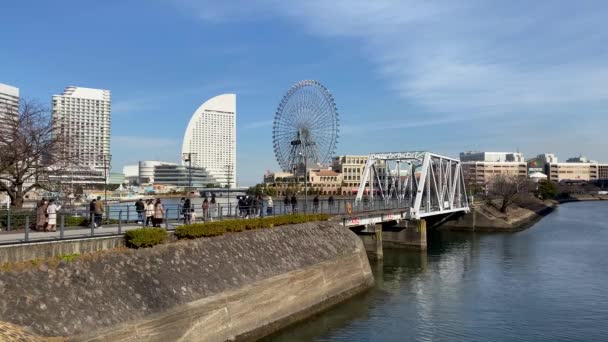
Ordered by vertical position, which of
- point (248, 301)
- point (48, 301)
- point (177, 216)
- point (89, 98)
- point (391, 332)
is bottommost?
point (391, 332)

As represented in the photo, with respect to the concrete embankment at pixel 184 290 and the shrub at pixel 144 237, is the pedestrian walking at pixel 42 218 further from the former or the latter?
the concrete embankment at pixel 184 290

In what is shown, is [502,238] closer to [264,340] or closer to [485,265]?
[485,265]

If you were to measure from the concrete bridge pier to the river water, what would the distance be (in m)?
2.14

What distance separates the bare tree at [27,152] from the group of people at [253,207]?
12477mm

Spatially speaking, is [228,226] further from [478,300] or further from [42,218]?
[478,300]

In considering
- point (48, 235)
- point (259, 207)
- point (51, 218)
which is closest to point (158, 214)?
point (51, 218)

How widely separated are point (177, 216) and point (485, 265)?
31864 millimetres

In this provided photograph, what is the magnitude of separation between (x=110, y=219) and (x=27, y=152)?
6109 mm

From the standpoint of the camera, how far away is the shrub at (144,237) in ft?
74.0

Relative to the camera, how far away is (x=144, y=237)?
22.8m

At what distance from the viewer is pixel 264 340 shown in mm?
24453

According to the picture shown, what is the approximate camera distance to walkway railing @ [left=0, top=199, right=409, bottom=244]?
22922 mm

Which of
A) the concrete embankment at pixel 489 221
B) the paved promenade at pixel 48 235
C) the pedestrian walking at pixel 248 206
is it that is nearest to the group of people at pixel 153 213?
the paved promenade at pixel 48 235

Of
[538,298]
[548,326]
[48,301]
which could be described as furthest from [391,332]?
[48,301]
